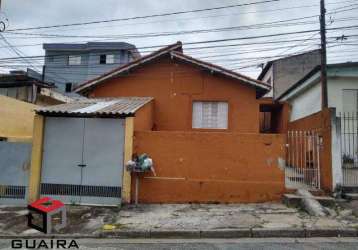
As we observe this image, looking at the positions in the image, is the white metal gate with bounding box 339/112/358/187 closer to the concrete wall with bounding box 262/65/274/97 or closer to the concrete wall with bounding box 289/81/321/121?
the concrete wall with bounding box 289/81/321/121

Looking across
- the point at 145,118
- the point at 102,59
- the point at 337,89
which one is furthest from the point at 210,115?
the point at 102,59

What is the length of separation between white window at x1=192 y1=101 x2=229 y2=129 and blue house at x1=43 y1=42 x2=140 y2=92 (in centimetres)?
2301

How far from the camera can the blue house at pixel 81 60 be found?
35.5 metres

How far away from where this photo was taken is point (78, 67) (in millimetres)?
36594

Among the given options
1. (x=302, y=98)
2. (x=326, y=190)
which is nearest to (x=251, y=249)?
(x=326, y=190)

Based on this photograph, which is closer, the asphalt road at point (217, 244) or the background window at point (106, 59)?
the asphalt road at point (217, 244)

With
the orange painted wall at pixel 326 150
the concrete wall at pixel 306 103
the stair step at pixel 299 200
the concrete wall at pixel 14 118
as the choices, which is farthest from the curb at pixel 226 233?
the concrete wall at pixel 306 103

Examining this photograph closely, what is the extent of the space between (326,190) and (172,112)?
6961 mm

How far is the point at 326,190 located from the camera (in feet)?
30.5

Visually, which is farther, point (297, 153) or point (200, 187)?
point (297, 153)

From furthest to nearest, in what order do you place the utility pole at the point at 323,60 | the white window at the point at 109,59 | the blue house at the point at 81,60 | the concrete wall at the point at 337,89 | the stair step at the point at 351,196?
the white window at the point at 109,59 → the blue house at the point at 81,60 → the concrete wall at the point at 337,89 → the utility pole at the point at 323,60 → the stair step at the point at 351,196

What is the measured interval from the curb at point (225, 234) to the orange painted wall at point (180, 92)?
696cm

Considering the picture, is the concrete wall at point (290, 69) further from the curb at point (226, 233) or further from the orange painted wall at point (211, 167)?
the curb at point (226, 233)

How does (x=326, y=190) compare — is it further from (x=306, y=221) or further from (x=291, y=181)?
A: (x=306, y=221)
